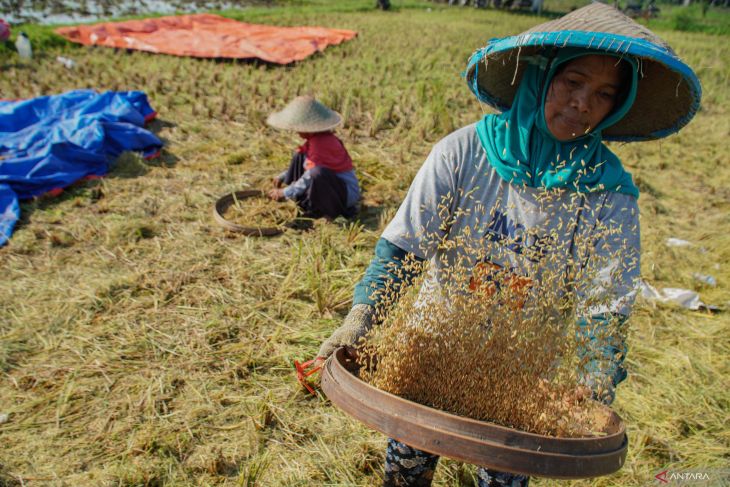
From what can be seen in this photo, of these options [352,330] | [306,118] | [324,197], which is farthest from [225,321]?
[306,118]

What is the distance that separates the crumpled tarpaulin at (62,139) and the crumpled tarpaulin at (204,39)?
317 centimetres

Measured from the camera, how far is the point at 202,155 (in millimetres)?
5656

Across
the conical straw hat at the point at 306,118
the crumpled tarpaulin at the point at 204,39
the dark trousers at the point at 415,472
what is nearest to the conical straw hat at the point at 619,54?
the dark trousers at the point at 415,472

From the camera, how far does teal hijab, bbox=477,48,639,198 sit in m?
1.82

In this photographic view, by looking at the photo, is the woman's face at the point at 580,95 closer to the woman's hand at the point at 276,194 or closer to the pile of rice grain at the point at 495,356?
the pile of rice grain at the point at 495,356

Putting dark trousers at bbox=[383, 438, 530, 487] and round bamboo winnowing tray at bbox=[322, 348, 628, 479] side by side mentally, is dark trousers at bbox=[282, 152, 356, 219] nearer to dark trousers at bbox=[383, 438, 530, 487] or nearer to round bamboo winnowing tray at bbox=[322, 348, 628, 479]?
dark trousers at bbox=[383, 438, 530, 487]

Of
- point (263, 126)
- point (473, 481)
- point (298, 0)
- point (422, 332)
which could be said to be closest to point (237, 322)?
point (473, 481)

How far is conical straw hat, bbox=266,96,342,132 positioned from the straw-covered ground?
0.77m

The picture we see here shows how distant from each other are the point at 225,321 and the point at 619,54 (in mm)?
2440

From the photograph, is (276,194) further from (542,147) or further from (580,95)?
(580,95)

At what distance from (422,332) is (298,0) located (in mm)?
21096

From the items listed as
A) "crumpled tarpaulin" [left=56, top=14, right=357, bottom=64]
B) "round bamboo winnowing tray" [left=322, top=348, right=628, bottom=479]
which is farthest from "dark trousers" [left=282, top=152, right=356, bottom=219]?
"crumpled tarpaulin" [left=56, top=14, right=357, bottom=64]

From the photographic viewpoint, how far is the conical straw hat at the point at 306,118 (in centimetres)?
451

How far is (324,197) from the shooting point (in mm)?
4453
